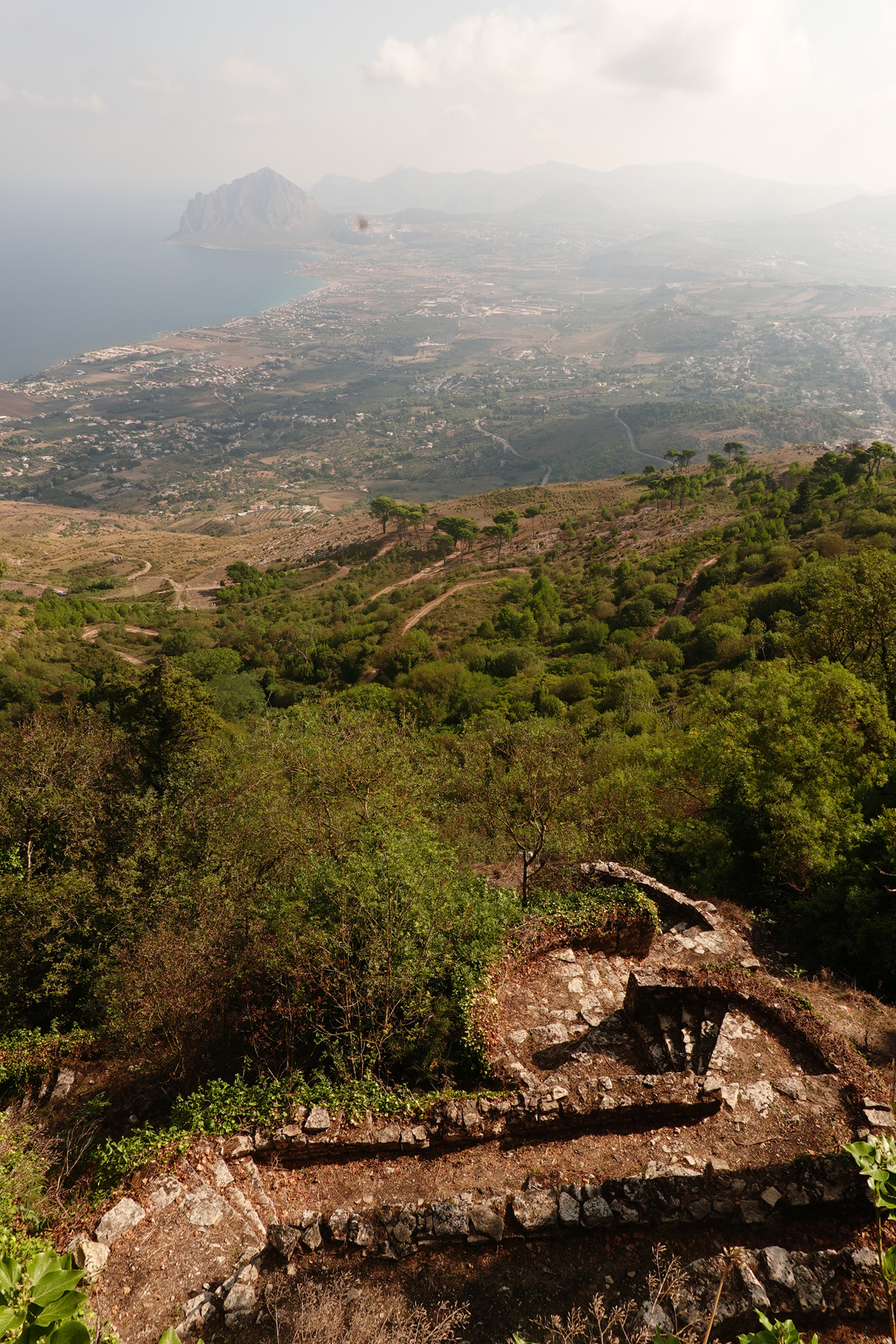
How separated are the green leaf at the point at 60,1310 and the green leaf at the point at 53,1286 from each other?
Result: 26mm

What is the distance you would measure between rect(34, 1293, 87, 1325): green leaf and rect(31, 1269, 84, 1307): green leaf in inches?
1.0

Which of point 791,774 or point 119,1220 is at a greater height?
point 791,774

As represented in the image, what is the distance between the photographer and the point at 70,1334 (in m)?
2.71

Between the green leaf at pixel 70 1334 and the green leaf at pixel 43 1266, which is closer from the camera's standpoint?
the green leaf at pixel 70 1334

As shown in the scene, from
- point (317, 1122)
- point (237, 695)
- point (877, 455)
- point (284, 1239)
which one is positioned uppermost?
point (877, 455)

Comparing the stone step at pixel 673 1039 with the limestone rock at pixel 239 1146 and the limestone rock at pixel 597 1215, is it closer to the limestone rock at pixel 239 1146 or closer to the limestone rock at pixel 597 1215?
the limestone rock at pixel 597 1215

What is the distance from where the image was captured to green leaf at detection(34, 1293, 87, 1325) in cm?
278

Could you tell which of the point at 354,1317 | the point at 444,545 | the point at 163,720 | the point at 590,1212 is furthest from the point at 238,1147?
the point at 444,545

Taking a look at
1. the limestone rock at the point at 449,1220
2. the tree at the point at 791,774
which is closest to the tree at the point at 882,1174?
the limestone rock at the point at 449,1220

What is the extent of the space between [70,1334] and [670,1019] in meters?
13.9

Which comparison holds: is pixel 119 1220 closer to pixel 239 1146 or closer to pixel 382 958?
pixel 239 1146

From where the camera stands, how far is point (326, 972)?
1289 centimetres

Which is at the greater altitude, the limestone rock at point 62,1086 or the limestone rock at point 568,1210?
the limestone rock at point 568,1210

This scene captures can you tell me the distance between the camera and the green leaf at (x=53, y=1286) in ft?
9.11
